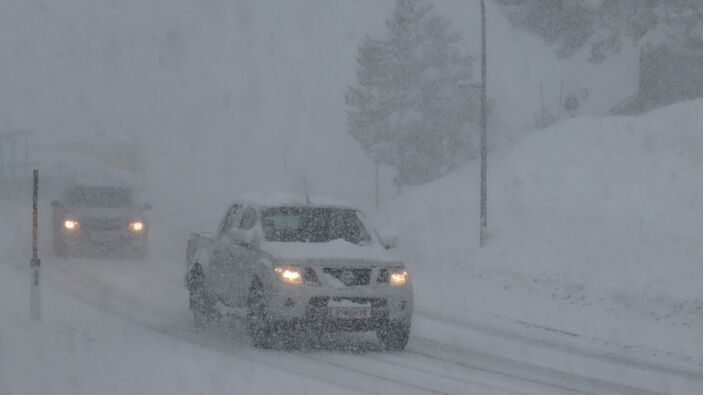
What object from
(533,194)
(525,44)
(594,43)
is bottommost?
(533,194)

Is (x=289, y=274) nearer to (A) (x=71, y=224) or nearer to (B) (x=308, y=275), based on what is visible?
→ (B) (x=308, y=275)

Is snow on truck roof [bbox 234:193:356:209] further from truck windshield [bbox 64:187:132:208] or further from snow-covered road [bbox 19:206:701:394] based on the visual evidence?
truck windshield [bbox 64:187:132:208]

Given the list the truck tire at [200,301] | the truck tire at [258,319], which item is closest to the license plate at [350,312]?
the truck tire at [258,319]

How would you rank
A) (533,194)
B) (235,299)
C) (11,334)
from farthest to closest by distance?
(533,194), (235,299), (11,334)

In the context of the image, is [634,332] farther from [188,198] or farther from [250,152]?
[250,152]

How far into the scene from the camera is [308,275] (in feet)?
40.8

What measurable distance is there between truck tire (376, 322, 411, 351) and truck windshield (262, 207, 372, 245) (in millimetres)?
1412

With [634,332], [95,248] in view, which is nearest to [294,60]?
[95,248]

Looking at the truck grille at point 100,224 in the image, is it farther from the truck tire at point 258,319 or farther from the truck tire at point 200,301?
the truck tire at point 258,319

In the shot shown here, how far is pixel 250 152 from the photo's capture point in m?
105

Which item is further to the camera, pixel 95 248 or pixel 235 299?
A: pixel 95 248

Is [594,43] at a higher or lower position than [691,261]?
higher

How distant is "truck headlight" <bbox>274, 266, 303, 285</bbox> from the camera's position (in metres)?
12.4

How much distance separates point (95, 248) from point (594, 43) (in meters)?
18.7
